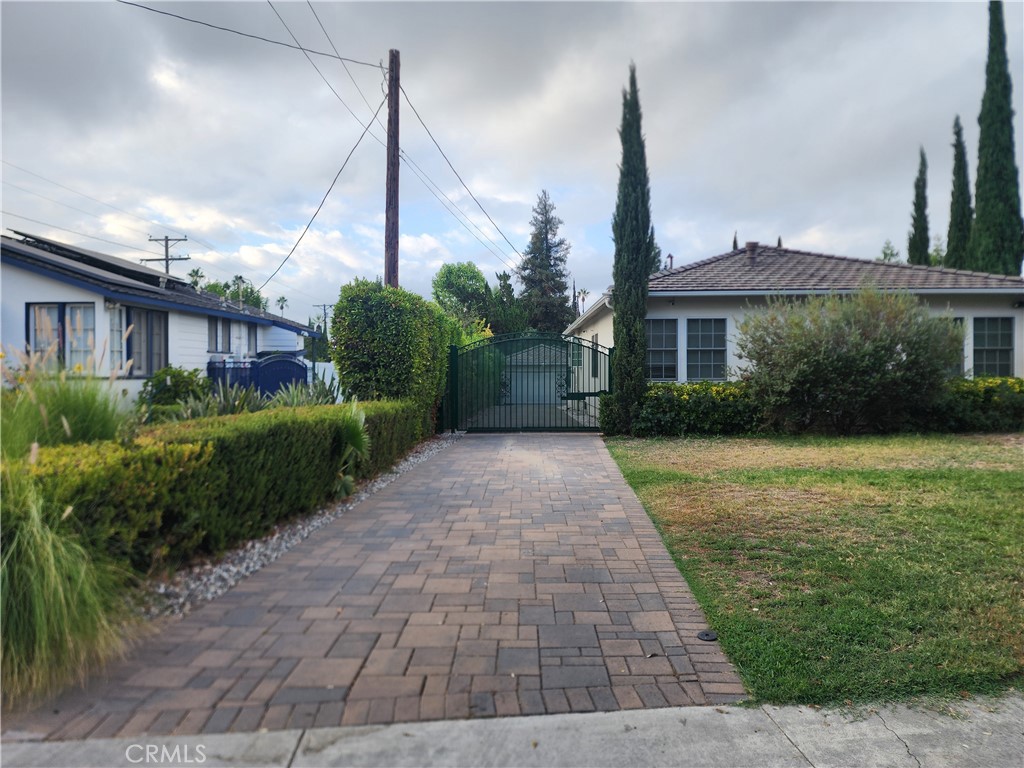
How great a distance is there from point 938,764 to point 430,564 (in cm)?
332

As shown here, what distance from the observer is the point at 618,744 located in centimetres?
253

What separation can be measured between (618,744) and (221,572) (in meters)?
3.25

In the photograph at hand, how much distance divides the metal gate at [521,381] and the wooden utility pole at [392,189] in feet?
8.16

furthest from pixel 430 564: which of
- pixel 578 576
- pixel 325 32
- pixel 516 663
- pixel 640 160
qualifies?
pixel 325 32

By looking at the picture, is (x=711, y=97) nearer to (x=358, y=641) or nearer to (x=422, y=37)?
(x=422, y=37)

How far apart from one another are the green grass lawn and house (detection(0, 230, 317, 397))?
10.6 metres

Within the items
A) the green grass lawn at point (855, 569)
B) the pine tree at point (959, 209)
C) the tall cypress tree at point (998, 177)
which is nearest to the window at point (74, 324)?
the green grass lawn at point (855, 569)

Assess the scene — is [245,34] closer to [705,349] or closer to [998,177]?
[705,349]

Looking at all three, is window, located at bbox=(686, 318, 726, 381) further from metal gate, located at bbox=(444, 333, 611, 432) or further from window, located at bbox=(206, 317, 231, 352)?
window, located at bbox=(206, 317, 231, 352)

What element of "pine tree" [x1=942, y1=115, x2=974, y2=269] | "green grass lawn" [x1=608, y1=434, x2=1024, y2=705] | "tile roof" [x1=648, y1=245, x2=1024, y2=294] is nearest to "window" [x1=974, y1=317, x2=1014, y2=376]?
"tile roof" [x1=648, y1=245, x2=1024, y2=294]

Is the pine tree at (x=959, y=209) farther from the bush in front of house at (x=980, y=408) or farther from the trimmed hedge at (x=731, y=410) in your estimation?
the trimmed hedge at (x=731, y=410)

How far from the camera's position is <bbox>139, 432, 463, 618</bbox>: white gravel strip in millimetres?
3814

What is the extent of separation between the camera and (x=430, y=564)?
15.4 feet

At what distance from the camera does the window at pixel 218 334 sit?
58.2 ft
